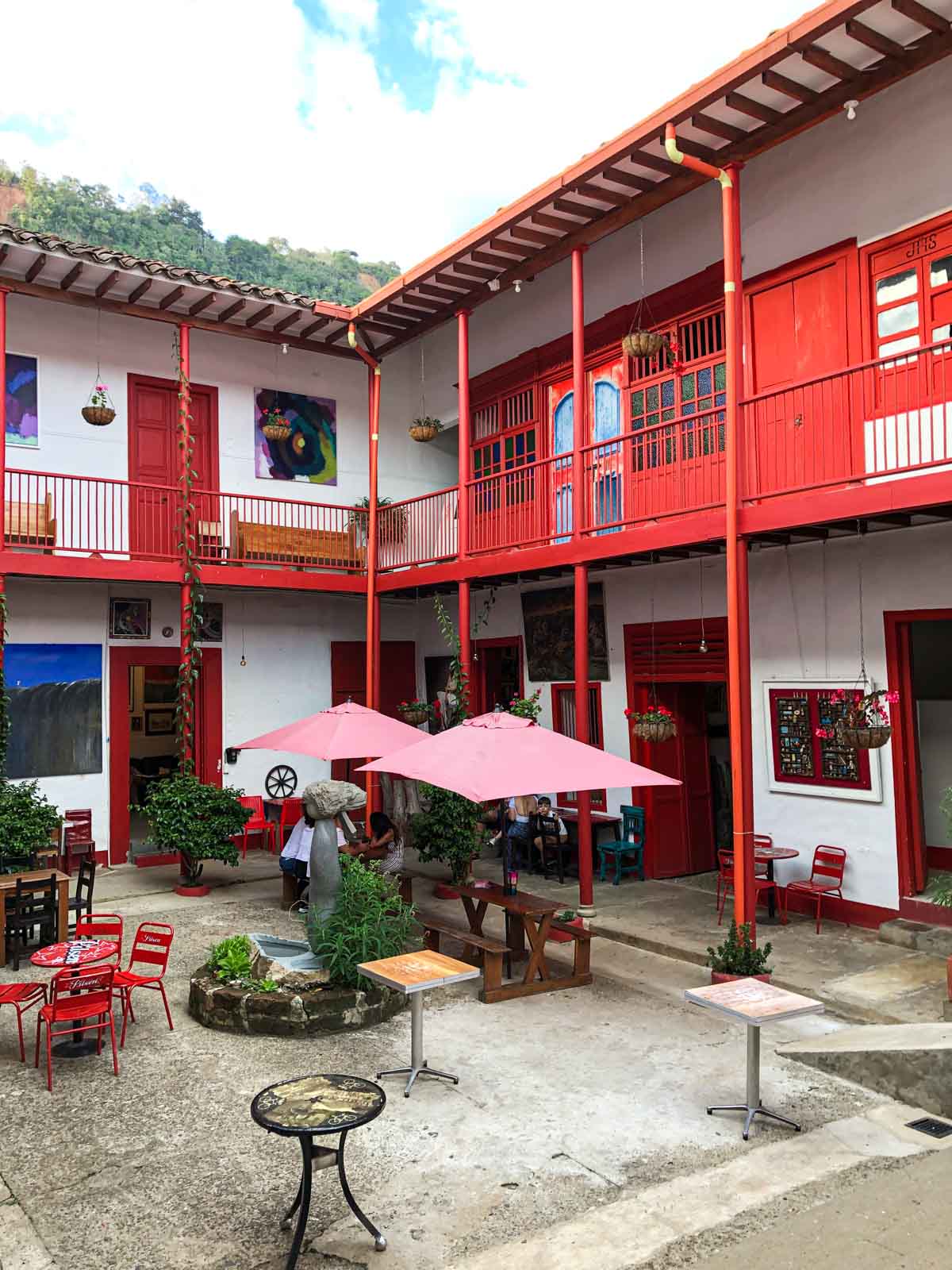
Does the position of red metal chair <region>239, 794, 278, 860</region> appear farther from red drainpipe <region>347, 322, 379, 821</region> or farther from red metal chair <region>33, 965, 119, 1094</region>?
red metal chair <region>33, 965, 119, 1094</region>

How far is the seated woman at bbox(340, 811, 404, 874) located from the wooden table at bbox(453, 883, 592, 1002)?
2.23 meters

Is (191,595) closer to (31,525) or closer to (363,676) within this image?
(31,525)

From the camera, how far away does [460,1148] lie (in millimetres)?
5520

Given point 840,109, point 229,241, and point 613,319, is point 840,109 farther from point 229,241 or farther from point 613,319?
point 229,241

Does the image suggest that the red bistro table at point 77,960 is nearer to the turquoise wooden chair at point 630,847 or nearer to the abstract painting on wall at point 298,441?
the turquoise wooden chair at point 630,847

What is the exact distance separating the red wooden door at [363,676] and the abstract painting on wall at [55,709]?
3.93 metres

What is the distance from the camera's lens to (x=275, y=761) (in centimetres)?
1603

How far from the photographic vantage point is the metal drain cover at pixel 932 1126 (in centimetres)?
569

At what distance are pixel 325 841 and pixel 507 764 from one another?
5.52 feet

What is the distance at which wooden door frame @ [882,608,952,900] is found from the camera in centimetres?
970

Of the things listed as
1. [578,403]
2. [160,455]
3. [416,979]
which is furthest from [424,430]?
[416,979]

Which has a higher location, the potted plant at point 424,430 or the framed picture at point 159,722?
the potted plant at point 424,430

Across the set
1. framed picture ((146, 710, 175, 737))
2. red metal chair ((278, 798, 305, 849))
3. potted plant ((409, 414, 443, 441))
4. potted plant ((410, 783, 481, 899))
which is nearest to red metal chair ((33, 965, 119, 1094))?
potted plant ((410, 783, 481, 899))

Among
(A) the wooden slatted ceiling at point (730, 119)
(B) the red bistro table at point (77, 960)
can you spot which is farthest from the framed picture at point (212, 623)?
(B) the red bistro table at point (77, 960)
